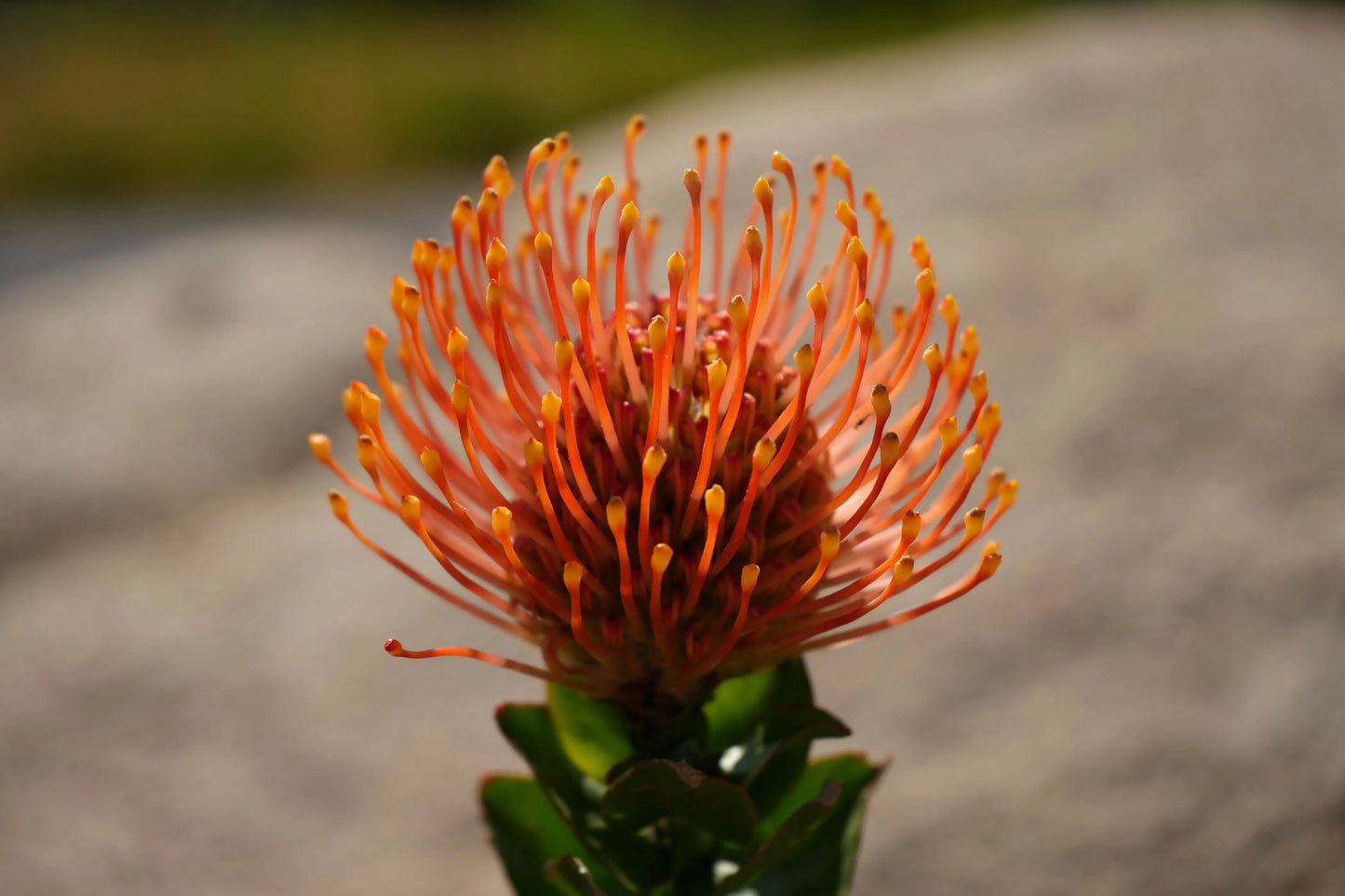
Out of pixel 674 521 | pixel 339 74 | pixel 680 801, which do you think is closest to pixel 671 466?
pixel 674 521

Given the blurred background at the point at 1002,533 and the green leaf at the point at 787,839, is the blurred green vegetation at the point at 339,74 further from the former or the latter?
the green leaf at the point at 787,839

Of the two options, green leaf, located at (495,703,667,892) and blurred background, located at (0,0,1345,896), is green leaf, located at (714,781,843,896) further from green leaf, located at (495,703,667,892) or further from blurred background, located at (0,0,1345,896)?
blurred background, located at (0,0,1345,896)

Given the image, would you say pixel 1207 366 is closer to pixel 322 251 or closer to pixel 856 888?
pixel 856 888

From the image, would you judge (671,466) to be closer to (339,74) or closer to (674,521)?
(674,521)

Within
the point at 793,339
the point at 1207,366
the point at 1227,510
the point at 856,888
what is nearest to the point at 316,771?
the point at 856,888

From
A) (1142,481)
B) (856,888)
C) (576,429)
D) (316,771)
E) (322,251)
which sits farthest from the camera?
(322,251)

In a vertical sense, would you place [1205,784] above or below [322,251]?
below
